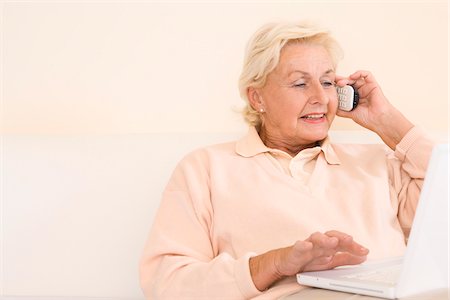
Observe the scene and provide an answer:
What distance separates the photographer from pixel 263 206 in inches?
79.1

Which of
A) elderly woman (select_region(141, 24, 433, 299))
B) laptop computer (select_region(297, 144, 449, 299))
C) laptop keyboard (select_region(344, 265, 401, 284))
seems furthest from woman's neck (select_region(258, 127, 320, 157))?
laptop computer (select_region(297, 144, 449, 299))

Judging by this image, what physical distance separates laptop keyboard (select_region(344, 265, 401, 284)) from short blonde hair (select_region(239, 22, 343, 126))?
706mm

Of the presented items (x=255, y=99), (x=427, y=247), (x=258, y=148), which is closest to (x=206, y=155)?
(x=258, y=148)

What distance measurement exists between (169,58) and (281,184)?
830 mm

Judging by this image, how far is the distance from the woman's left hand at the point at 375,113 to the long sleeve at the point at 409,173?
0.15 feet

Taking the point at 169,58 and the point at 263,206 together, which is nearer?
the point at 263,206

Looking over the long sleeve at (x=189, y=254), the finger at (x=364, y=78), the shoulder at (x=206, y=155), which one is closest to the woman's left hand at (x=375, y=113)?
the finger at (x=364, y=78)

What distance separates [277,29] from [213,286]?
2.35 ft

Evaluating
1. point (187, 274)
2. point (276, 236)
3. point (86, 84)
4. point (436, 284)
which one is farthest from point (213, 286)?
point (86, 84)

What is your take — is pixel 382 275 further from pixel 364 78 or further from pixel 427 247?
pixel 364 78

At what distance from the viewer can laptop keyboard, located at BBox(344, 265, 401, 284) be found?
156cm

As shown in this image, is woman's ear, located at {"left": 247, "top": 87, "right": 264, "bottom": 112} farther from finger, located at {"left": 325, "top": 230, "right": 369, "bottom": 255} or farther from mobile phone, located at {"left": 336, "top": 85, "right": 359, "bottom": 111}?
finger, located at {"left": 325, "top": 230, "right": 369, "bottom": 255}

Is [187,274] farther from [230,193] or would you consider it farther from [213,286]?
[230,193]

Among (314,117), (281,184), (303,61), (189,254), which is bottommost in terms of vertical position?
(189,254)
